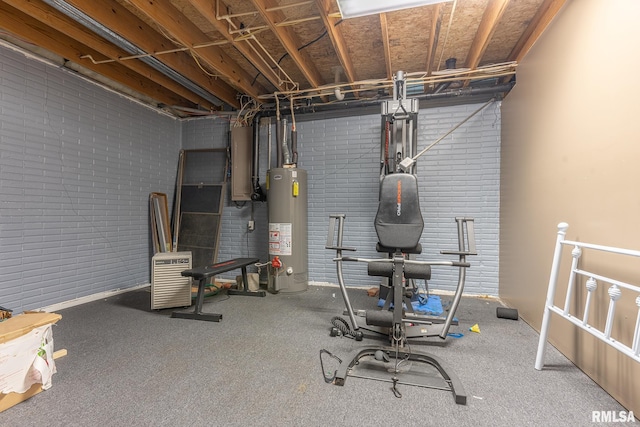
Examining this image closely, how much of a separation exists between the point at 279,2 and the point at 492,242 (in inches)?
141

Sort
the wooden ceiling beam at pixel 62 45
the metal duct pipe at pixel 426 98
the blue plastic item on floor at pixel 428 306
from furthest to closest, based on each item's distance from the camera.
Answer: the metal duct pipe at pixel 426 98 < the blue plastic item on floor at pixel 428 306 < the wooden ceiling beam at pixel 62 45

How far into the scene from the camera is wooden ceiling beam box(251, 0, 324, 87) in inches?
88.4

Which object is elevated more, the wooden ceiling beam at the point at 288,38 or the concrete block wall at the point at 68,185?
the wooden ceiling beam at the point at 288,38

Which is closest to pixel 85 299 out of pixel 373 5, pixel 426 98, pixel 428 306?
pixel 428 306

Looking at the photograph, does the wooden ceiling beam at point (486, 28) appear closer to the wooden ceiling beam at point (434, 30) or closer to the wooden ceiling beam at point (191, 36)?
the wooden ceiling beam at point (434, 30)

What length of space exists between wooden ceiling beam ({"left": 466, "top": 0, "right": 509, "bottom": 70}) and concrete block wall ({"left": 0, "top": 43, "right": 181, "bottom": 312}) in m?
4.40

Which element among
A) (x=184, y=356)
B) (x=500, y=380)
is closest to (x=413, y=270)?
(x=500, y=380)

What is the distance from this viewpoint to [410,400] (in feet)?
5.01

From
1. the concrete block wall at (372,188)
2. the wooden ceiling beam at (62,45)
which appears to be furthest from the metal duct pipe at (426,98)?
the wooden ceiling beam at (62,45)

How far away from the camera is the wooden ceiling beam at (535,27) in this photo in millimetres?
2283

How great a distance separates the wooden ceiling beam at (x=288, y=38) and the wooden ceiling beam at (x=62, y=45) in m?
2.23

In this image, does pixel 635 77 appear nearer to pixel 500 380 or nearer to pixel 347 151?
pixel 500 380
